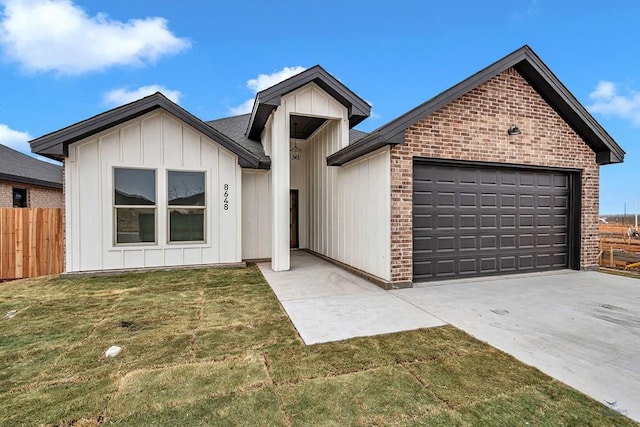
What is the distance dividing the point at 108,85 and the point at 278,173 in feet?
57.4

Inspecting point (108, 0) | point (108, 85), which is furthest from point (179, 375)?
point (108, 85)

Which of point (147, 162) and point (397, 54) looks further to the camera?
point (397, 54)

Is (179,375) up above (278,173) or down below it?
below

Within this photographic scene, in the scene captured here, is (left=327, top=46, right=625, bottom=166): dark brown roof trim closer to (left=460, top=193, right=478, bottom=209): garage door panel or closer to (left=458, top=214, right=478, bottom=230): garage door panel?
(left=460, top=193, right=478, bottom=209): garage door panel

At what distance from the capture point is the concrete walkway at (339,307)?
3824 millimetres

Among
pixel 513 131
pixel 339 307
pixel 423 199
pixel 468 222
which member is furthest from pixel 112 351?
pixel 513 131

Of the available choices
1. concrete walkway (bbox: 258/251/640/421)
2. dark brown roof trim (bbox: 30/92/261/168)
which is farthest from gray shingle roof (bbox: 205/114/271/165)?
concrete walkway (bbox: 258/251/640/421)

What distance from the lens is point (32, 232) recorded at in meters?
7.15

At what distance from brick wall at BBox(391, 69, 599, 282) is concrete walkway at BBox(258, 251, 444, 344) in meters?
1.00

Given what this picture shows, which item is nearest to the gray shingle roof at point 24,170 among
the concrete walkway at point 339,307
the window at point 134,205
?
the window at point 134,205

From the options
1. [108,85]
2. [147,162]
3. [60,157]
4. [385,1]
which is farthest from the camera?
[108,85]

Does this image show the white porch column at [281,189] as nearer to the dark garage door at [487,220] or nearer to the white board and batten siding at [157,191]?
the white board and batten siding at [157,191]

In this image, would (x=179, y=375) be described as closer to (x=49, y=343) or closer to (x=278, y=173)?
(x=49, y=343)

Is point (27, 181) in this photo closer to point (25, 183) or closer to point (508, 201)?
point (25, 183)
